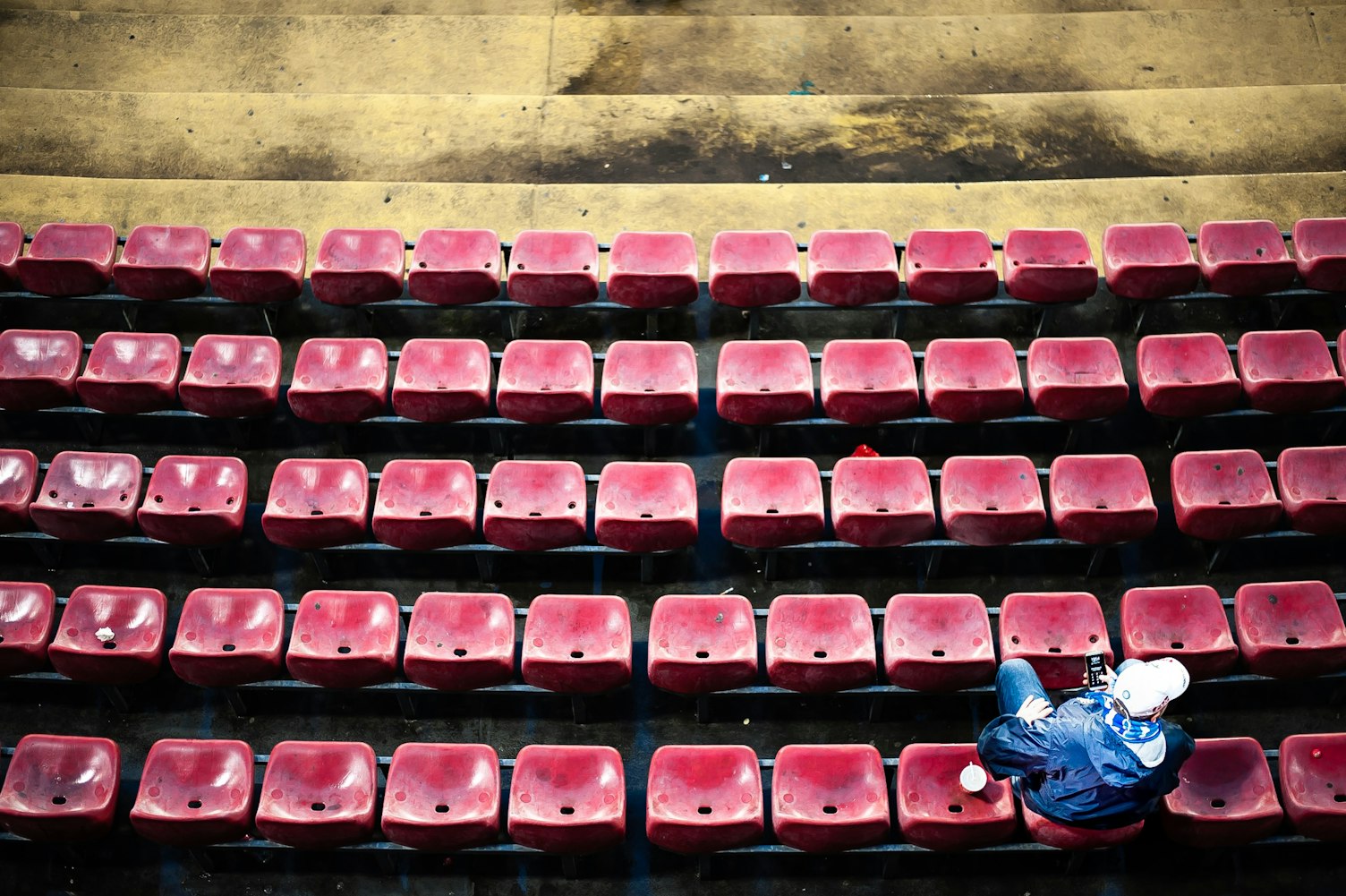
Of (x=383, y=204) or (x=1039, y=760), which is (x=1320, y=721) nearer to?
(x=1039, y=760)

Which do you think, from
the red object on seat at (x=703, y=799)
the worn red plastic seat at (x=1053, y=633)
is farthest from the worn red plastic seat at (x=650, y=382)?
the worn red plastic seat at (x=1053, y=633)

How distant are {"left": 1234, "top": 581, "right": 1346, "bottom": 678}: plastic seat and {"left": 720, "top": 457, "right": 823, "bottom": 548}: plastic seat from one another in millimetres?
1482

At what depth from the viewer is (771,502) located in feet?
13.5

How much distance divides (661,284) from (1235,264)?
2.32m

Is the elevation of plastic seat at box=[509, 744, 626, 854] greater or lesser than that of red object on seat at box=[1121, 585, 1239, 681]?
lesser

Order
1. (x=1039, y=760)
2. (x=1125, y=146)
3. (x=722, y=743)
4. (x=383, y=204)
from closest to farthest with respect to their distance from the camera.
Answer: (x=1039, y=760) → (x=722, y=743) → (x=383, y=204) → (x=1125, y=146)

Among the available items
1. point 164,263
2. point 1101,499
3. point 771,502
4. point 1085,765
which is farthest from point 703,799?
point 164,263

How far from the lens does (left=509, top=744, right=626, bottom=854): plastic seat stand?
3.55m

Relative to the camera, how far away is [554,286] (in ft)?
15.1

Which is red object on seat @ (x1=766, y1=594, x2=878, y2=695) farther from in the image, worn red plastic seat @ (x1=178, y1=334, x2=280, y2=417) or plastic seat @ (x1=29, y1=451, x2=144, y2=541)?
plastic seat @ (x1=29, y1=451, x2=144, y2=541)

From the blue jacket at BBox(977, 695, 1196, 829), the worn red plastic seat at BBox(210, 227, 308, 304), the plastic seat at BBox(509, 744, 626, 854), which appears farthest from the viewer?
the worn red plastic seat at BBox(210, 227, 308, 304)

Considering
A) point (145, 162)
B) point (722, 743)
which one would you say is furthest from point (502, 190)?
point (722, 743)

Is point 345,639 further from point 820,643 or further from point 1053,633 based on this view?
point 1053,633

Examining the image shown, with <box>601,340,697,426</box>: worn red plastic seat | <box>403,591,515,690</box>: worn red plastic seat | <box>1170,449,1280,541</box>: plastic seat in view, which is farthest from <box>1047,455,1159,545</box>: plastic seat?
<box>403,591,515,690</box>: worn red plastic seat
